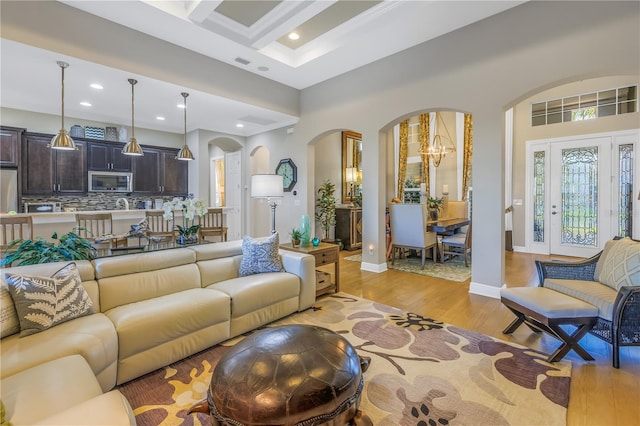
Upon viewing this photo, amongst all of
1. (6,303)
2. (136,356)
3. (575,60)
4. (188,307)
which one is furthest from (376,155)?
(6,303)

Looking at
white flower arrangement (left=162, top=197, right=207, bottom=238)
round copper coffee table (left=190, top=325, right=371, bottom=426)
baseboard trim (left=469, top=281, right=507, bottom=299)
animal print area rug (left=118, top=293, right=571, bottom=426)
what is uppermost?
white flower arrangement (left=162, top=197, right=207, bottom=238)

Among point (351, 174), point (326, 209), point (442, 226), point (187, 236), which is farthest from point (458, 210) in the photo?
point (187, 236)

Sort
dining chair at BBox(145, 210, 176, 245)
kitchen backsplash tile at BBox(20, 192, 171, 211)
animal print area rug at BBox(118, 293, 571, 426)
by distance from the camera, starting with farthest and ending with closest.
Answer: kitchen backsplash tile at BBox(20, 192, 171, 211)
dining chair at BBox(145, 210, 176, 245)
animal print area rug at BBox(118, 293, 571, 426)

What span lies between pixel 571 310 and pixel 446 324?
40.5 inches

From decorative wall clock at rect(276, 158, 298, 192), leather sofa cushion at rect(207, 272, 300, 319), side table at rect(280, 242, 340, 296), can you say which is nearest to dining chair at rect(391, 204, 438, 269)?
side table at rect(280, 242, 340, 296)

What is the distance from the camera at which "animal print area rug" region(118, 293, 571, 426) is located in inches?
68.4

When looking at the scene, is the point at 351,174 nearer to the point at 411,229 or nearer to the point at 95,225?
the point at 411,229

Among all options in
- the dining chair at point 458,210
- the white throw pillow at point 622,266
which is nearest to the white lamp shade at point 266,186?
the white throw pillow at point 622,266

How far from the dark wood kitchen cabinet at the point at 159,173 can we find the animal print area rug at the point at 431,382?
18.4 ft

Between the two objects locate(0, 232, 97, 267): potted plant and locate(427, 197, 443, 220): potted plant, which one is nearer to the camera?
locate(0, 232, 97, 267): potted plant

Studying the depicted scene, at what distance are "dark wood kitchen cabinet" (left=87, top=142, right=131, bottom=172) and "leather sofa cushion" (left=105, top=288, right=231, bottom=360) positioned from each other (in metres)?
5.16

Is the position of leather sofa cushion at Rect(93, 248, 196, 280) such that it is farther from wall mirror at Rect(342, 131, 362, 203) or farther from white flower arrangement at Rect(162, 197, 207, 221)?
wall mirror at Rect(342, 131, 362, 203)

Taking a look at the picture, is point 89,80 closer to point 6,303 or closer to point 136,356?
point 6,303

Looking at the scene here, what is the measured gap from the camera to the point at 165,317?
2166 millimetres
